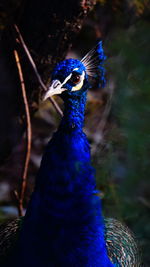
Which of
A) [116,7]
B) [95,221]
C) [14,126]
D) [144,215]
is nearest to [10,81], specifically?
[14,126]

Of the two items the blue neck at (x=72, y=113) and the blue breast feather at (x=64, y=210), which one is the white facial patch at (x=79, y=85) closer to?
the blue neck at (x=72, y=113)

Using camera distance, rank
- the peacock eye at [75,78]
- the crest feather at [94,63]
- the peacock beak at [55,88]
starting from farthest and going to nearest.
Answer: the crest feather at [94,63], the peacock eye at [75,78], the peacock beak at [55,88]

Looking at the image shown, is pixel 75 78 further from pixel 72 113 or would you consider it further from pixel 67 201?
pixel 67 201

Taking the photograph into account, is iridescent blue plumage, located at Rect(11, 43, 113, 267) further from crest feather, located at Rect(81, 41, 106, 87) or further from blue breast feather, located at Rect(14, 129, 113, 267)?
crest feather, located at Rect(81, 41, 106, 87)

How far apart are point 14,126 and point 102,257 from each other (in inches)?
37.3

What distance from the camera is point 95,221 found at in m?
1.46

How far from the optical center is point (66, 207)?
4.66 ft

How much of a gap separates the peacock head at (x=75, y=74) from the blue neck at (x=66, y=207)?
44 mm

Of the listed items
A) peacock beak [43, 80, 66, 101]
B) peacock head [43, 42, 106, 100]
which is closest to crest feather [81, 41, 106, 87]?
peacock head [43, 42, 106, 100]

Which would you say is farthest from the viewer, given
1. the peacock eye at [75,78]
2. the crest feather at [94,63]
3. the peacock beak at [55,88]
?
the crest feather at [94,63]

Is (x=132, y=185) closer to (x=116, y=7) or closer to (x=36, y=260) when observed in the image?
(x=36, y=260)

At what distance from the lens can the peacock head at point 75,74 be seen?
4.49 feet

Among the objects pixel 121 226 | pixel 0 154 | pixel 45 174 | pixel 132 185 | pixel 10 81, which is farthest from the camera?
pixel 0 154

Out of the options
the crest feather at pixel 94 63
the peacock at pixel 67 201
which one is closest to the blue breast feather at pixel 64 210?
the peacock at pixel 67 201
